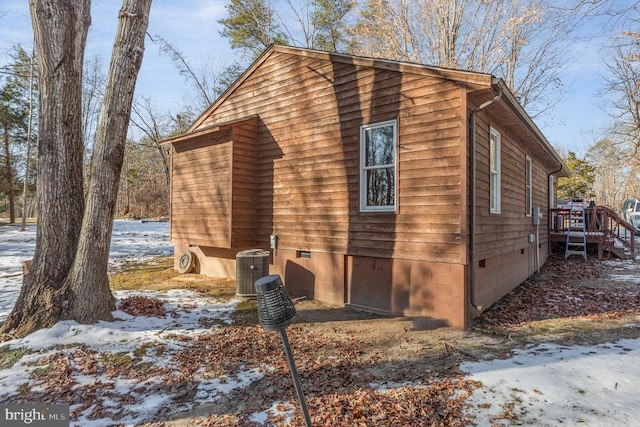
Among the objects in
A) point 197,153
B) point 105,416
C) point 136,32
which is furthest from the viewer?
point 197,153

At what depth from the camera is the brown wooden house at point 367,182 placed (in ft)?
17.1

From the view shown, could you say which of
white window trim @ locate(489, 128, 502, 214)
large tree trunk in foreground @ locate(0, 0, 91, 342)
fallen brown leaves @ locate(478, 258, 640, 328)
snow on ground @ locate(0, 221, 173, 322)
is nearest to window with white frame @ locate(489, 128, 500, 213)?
white window trim @ locate(489, 128, 502, 214)

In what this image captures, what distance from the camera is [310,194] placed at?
273 inches

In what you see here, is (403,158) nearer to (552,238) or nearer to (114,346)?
(114,346)

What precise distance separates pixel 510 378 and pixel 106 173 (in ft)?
18.1

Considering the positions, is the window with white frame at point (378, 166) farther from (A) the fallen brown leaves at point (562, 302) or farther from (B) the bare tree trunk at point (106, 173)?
(B) the bare tree trunk at point (106, 173)

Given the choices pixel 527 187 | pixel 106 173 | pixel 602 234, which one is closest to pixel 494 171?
pixel 527 187

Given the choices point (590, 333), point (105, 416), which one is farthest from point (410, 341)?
point (105, 416)

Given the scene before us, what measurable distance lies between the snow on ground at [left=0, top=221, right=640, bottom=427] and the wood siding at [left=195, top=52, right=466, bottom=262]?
5.78 feet

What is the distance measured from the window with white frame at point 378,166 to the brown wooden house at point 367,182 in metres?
0.02

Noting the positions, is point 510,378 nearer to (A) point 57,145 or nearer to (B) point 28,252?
(A) point 57,145

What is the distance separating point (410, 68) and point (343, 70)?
1.43 m

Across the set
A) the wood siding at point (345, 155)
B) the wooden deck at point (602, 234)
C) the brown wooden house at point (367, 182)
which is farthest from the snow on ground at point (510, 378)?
the wooden deck at point (602, 234)

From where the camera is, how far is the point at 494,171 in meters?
6.49
